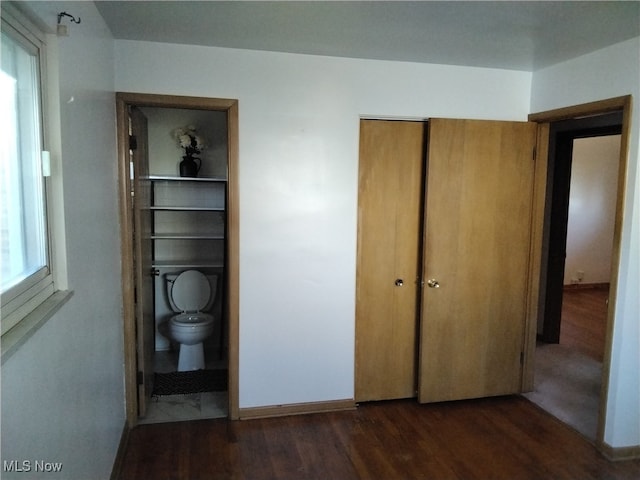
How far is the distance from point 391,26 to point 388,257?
4.88ft

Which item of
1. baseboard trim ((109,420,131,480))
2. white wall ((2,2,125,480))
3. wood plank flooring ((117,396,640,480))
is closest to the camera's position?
white wall ((2,2,125,480))

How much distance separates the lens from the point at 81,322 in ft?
5.54

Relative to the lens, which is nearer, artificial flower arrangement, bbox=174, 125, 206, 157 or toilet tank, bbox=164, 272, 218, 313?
artificial flower arrangement, bbox=174, 125, 206, 157

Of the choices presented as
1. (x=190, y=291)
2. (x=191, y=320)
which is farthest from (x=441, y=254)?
(x=190, y=291)

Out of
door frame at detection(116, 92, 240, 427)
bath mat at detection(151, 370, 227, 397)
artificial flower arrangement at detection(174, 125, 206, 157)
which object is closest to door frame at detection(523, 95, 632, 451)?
door frame at detection(116, 92, 240, 427)

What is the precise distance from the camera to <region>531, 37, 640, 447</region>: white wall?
2387 mm

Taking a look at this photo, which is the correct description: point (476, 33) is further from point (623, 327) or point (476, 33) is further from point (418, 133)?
point (623, 327)

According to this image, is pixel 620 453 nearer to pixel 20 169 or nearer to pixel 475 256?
pixel 475 256

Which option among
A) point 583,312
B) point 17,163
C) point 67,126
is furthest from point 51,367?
point 583,312

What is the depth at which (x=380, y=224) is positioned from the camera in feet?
10.1

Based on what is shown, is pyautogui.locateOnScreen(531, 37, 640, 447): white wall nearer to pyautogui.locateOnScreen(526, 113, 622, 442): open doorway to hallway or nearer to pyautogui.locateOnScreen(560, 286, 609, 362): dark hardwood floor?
pyautogui.locateOnScreen(526, 113, 622, 442): open doorway to hallway

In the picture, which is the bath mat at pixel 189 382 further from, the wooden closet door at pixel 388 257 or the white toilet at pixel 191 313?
the wooden closet door at pixel 388 257

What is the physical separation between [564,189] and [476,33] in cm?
249

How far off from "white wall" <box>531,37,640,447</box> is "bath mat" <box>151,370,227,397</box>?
8.53 ft
